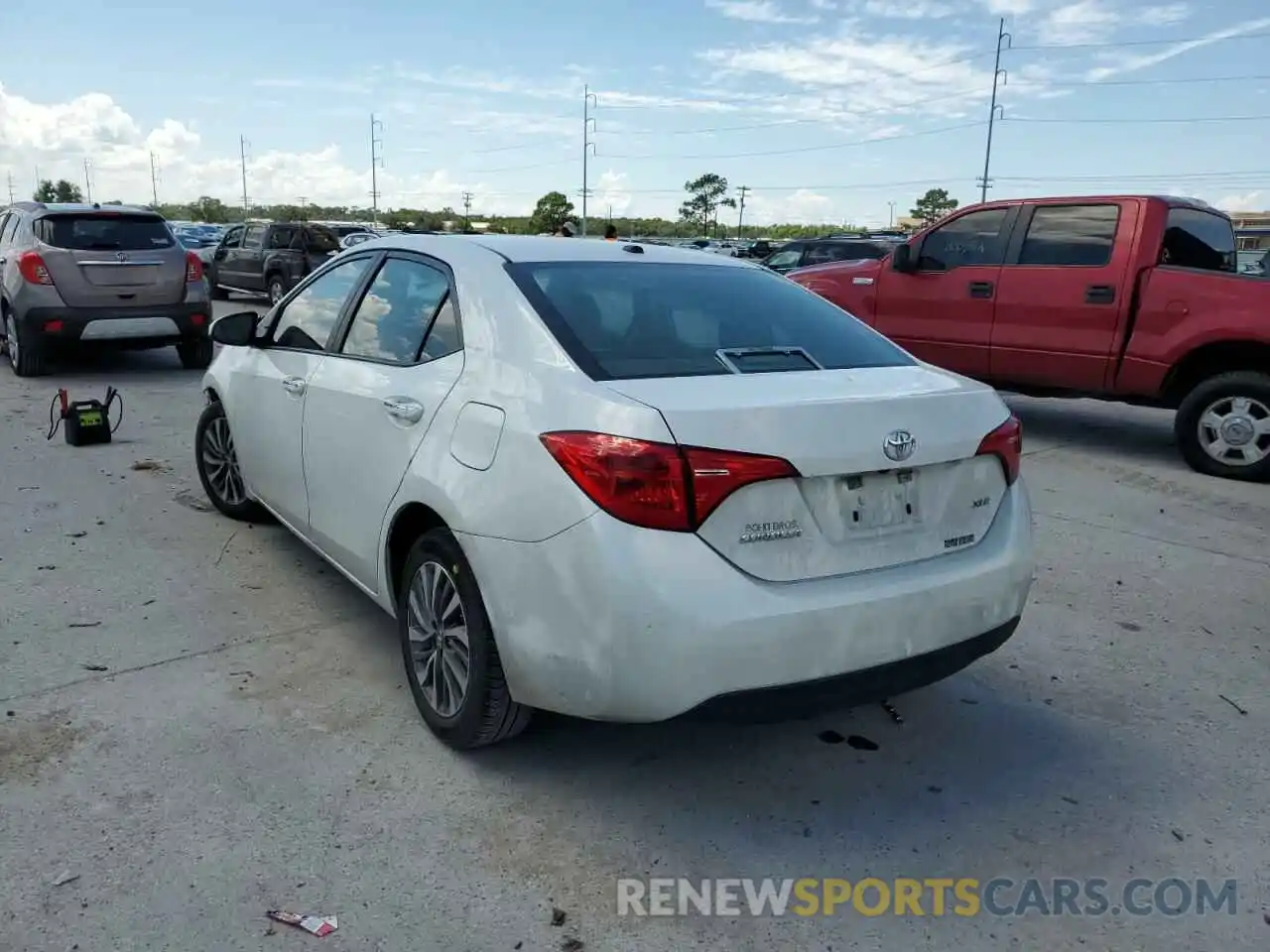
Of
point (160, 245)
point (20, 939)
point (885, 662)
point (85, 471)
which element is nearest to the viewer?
point (20, 939)

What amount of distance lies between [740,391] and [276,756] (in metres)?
1.85

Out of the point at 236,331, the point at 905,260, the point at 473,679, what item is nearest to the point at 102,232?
the point at 236,331

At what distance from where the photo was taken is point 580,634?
8.73ft

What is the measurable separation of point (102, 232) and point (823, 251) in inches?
507

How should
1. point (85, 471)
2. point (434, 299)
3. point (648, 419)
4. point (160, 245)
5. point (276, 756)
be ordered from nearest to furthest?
point (648, 419)
point (276, 756)
point (434, 299)
point (85, 471)
point (160, 245)

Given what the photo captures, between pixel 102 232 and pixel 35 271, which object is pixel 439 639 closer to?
pixel 35 271

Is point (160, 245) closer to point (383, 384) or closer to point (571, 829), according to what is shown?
point (383, 384)

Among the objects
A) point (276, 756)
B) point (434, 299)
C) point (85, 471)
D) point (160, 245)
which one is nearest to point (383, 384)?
Result: point (434, 299)

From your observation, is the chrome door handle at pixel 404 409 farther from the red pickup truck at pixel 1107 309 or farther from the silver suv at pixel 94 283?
the silver suv at pixel 94 283

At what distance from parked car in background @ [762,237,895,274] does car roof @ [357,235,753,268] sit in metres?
15.0

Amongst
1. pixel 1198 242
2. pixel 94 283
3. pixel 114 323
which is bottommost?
pixel 114 323

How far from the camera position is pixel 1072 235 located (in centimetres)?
818

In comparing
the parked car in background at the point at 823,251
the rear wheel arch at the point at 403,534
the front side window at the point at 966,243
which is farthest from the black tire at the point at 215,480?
the parked car in background at the point at 823,251

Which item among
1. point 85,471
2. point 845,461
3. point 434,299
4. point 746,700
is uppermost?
point 434,299
